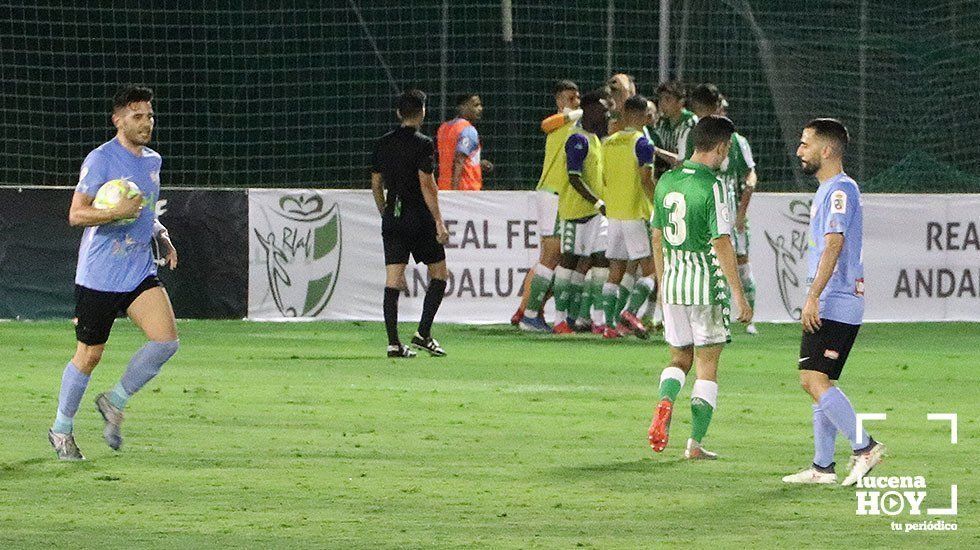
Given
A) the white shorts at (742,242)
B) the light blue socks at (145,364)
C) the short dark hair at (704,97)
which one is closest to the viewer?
the light blue socks at (145,364)

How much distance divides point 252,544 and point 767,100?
1781 cm

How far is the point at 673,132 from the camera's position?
17641mm

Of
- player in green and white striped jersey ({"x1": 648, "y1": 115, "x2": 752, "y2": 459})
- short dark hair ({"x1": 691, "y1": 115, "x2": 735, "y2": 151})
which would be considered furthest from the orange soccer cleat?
short dark hair ({"x1": 691, "y1": 115, "x2": 735, "y2": 151})

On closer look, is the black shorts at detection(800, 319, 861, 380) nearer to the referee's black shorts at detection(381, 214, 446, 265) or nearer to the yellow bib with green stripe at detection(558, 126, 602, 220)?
the referee's black shorts at detection(381, 214, 446, 265)

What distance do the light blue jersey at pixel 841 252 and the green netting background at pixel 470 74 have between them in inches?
517

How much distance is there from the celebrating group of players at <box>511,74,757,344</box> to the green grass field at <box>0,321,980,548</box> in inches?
57.7

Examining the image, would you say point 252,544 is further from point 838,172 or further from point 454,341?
point 454,341

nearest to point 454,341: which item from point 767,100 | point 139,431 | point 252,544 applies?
point 139,431

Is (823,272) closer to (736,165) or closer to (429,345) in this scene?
(429,345)

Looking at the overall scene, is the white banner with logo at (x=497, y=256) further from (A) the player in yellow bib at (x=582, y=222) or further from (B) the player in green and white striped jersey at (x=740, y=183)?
(B) the player in green and white striped jersey at (x=740, y=183)

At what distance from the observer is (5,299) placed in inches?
730

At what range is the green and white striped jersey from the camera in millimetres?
17500

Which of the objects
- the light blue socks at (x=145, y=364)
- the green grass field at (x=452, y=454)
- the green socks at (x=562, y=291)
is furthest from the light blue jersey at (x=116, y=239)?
the green socks at (x=562, y=291)

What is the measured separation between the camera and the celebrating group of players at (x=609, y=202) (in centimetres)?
1672
